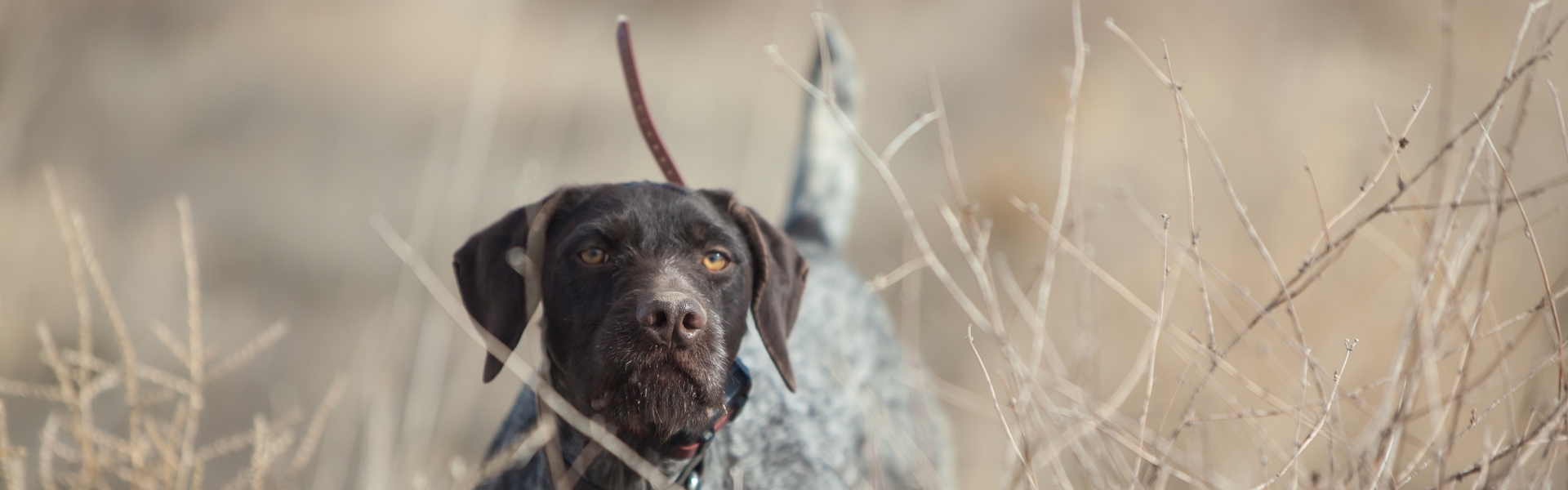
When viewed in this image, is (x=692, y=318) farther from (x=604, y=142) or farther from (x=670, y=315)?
(x=604, y=142)

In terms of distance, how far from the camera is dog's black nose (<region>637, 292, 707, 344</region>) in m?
1.86

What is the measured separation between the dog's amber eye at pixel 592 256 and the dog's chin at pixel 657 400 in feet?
1.05

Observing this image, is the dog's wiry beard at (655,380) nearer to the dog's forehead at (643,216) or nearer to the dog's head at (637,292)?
the dog's head at (637,292)

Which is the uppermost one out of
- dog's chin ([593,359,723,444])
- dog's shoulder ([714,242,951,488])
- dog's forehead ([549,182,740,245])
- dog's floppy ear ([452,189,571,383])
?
dog's forehead ([549,182,740,245])

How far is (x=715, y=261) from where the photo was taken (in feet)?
7.30

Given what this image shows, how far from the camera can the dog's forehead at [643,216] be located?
2.14 metres

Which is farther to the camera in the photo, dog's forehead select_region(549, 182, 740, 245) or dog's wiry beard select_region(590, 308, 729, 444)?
dog's forehead select_region(549, 182, 740, 245)

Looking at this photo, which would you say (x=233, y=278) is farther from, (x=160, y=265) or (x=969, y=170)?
A: (x=969, y=170)

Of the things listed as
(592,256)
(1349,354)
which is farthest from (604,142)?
(1349,354)

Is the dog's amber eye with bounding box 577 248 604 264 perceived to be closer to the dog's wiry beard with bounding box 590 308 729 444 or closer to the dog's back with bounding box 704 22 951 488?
the dog's wiry beard with bounding box 590 308 729 444

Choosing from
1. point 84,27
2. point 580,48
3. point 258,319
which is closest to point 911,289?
point 580,48

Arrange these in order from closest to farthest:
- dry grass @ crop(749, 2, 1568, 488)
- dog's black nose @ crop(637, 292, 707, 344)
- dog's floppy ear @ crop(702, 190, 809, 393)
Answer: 1. dry grass @ crop(749, 2, 1568, 488)
2. dog's black nose @ crop(637, 292, 707, 344)
3. dog's floppy ear @ crop(702, 190, 809, 393)

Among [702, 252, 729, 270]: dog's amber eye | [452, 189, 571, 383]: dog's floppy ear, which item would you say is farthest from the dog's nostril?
[452, 189, 571, 383]: dog's floppy ear

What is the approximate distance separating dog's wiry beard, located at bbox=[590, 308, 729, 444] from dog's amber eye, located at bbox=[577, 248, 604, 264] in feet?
0.74
